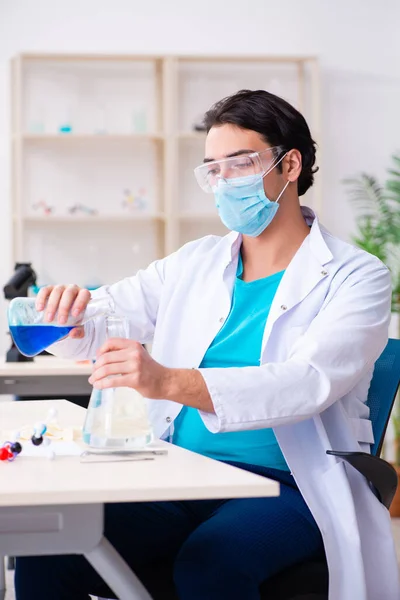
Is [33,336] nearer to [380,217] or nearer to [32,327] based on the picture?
[32,327]

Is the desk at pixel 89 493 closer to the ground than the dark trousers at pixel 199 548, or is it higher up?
higher up

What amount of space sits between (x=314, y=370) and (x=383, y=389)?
281 millimetres

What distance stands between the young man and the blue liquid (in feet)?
0.24

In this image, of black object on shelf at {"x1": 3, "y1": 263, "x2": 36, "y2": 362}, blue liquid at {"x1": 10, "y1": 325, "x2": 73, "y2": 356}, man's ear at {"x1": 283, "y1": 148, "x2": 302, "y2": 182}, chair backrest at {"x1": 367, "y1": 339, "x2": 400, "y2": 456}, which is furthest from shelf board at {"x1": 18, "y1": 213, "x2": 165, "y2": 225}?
blue liquid at {"x1": 10, "y1": 325, "x2": 73, "y2": 356}

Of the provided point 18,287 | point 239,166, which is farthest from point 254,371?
point 18,287

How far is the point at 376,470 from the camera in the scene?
Result: 156 cm

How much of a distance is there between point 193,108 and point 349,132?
92cm

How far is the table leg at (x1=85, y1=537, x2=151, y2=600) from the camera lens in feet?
4.04

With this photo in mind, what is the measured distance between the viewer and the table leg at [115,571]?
48.5 inches

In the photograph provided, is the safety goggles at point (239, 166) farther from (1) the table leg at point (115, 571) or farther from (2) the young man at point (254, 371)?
(1) the table leg at point (115, 571)

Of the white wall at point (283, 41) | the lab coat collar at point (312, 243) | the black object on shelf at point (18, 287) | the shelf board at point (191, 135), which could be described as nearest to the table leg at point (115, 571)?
the lab coat collar at point (312, 243)

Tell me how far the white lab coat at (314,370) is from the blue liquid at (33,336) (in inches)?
10.9

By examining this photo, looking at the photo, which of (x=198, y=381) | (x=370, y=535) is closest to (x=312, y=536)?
(x=370, y=535)

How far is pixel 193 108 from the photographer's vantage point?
5102 mm
